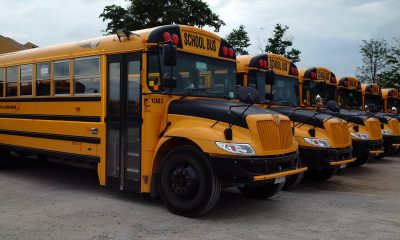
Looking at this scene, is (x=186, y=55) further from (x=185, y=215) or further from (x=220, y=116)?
(x=185, y=215)

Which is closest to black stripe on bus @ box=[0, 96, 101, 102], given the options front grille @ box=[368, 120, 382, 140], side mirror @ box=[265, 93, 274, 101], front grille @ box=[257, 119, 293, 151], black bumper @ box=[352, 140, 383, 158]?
front grille @ box=[257, 119, 293, 151]

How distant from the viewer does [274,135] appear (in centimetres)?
557

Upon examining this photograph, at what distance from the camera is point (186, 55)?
618 centimetres

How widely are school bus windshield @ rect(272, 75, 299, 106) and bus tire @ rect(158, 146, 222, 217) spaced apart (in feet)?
12.6

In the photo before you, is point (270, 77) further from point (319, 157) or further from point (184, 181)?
point (184, 181)

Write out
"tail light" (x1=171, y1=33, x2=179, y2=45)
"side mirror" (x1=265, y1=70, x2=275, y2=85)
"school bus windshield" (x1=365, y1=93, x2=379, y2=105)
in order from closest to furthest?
"tail light" (x1=171, y1=33, x2=179, y2=45), "side mirror" (x1=265, y1=70, x2=275, y2=85), "school bus windshield" (x1=365, y1=93, x2=379, y2=105)

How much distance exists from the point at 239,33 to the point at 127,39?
2513 cm

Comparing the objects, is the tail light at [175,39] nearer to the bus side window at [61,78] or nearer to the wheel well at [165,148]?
the wheel well at [165,148]

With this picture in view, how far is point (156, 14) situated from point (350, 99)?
1841 cm

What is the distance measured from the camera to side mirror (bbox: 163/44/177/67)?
546cm

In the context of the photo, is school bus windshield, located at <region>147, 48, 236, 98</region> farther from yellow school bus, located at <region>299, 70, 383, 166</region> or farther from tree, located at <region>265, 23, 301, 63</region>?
tree, located at <region>265, 23, 301, 63</region>

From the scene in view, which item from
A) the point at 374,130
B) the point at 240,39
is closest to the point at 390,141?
the point at 374,130

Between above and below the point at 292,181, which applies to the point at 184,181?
above

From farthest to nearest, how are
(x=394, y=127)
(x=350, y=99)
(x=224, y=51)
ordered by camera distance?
(x=350, y=99)
(x=394, y=127)
(x=224, y=51)
